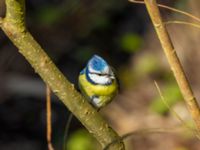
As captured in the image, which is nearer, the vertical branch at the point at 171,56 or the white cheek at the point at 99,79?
the vertical branch at the point at 171,56

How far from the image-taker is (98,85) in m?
2.44

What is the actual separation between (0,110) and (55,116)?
0.45 m

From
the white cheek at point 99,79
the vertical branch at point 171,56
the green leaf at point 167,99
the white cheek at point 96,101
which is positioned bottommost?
the green leaf at point 167,99

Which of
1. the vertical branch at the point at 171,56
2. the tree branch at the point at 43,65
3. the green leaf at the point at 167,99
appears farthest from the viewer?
the green leaf at the point at 167,99

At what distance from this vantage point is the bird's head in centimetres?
227

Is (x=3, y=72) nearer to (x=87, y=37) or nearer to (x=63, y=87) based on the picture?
(x=87, y=37)

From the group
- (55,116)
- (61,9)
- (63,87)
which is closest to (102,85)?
(63,87)

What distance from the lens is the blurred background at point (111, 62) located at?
186 inches

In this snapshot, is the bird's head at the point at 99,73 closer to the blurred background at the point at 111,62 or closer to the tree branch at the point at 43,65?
the tree branch at the point at 43,65

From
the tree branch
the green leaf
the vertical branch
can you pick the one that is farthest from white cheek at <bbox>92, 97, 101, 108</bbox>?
the green leaf

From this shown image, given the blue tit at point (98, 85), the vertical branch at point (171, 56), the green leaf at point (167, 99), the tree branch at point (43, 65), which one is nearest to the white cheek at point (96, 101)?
the blue tit at point (98, 85)

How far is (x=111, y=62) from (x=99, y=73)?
3230 millimetres

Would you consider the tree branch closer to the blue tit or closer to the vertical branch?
the vertical branch

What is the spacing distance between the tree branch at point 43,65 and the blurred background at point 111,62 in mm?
2969
